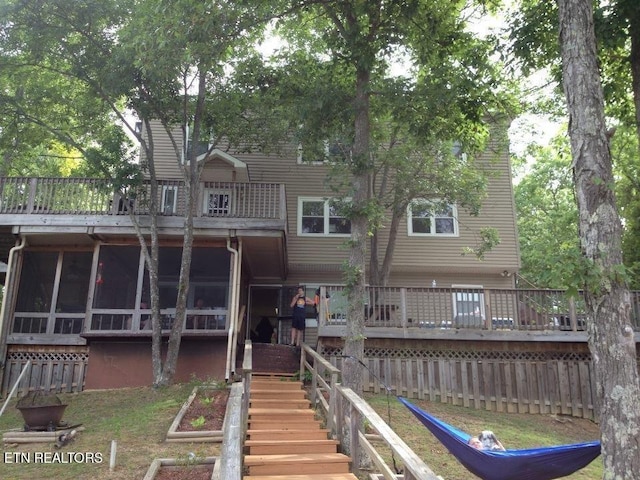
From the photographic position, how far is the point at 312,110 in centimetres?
1096

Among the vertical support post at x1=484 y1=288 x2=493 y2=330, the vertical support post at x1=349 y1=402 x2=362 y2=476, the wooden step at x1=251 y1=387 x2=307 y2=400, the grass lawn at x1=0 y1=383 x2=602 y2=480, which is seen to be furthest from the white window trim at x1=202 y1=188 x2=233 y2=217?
the vertical support post at x1=349 y1=402 x2=362 y2=476

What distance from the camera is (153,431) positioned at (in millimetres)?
8211

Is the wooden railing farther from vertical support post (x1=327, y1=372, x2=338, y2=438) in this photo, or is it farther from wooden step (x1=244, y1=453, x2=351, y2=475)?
wooden step (x1=244, y1=453, x2=351, y2=475)

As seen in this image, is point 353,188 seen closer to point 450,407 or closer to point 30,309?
point 450,407

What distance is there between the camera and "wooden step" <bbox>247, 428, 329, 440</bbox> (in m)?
7.69

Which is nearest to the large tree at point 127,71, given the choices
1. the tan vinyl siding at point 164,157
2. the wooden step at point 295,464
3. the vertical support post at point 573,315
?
the tan vinyl siding at point 164,157

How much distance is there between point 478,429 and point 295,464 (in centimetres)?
489

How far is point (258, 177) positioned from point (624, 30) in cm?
1200

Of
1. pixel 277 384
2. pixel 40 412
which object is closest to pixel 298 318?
pixel 277 384

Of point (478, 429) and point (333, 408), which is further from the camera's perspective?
point (478, 429)

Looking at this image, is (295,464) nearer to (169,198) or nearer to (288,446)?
(288,446)

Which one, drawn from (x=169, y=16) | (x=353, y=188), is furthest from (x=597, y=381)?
(x=169, y=16)

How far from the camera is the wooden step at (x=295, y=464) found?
6.61 meters

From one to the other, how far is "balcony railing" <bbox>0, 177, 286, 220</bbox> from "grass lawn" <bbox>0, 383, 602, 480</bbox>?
4339 millimetres
